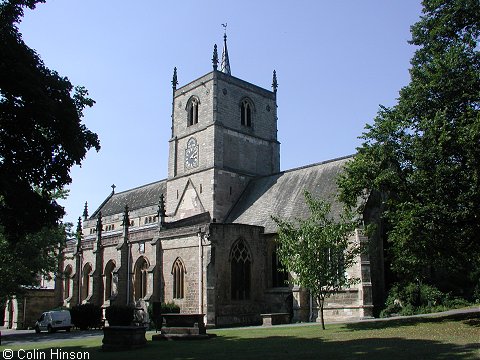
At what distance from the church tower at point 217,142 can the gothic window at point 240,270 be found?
804 centimetres

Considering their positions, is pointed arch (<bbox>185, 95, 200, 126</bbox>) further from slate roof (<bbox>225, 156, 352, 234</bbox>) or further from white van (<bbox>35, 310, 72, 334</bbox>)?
white van (<bbox>35, 310, 72, 334</bbox>)

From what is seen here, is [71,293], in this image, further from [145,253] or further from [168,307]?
[168,307]

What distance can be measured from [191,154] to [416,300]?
937 inches

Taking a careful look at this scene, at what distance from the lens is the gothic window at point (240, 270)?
32.7 meters

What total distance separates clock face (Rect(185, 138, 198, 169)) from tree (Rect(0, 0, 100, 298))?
24084 millimetres

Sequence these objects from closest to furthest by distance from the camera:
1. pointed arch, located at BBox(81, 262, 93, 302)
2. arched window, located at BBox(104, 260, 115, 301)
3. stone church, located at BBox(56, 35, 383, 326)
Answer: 1. stone church, located at BBox(56, 35, 383, 326)
2. arched window, located at BBox(104, 260, 115, 301)
3. pointed arch, located at BBox(81, 262, 93, 302)

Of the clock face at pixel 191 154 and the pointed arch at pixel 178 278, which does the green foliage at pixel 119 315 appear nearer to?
the pointed arch at pixel 178 278

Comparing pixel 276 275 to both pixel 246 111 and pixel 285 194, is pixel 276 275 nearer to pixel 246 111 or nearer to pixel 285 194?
pixel 285 194

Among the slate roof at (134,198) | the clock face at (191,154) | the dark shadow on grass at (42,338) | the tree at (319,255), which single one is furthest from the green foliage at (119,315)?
the slate roof at (134,198)

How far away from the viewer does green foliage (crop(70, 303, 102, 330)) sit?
34.9 metres

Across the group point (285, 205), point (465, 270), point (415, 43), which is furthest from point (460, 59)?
point (285, 205)

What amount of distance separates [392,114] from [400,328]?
368 inches

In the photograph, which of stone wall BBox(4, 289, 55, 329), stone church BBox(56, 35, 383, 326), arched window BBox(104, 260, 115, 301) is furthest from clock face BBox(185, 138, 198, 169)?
stone wall BBox(4, 289, 55, 329)

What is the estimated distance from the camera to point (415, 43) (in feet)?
77.2
